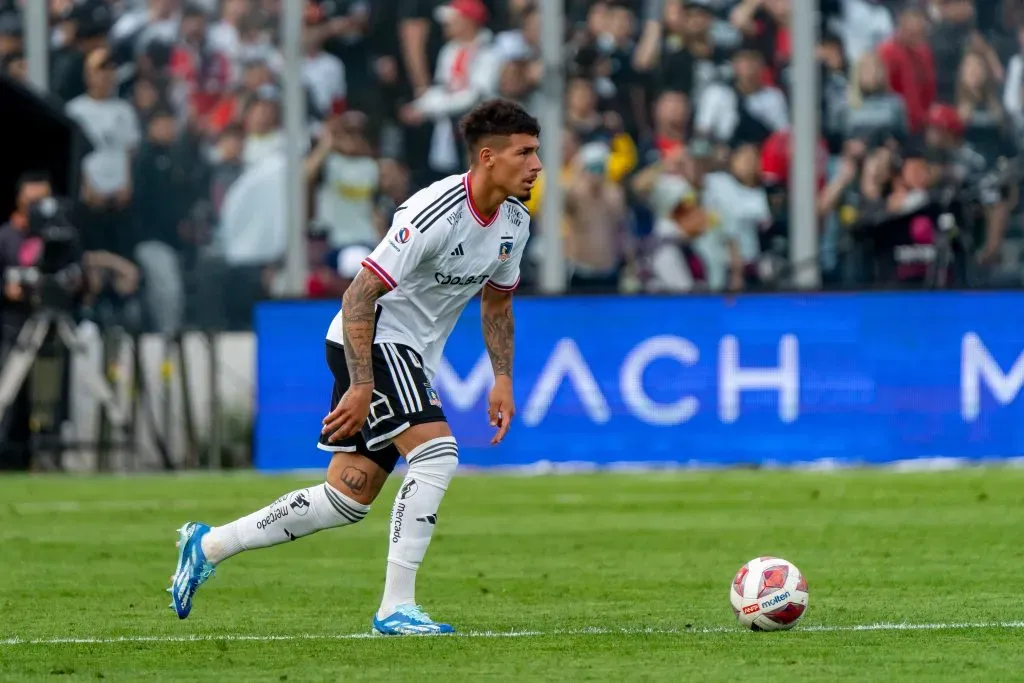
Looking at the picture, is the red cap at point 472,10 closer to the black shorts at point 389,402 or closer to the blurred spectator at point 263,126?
the blurred spectator at point 263,126

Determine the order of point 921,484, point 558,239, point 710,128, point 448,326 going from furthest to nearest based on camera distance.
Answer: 1. point 710,128
2. point 558,239
3. point 921,484
4. point 448,326

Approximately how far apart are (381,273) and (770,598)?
1.84m

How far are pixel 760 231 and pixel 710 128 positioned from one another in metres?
1.29

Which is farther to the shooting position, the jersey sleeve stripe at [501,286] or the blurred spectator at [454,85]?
the blurred spectator at [454,85]

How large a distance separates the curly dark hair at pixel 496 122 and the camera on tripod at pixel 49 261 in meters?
11.1

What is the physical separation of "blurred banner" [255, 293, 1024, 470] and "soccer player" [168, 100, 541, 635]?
362 inches

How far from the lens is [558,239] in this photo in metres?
18.3

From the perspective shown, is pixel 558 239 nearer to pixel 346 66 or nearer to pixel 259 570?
pixel 346 66

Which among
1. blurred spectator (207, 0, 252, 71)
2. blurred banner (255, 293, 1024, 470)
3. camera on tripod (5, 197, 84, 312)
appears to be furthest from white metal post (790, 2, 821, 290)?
camera on tripod (5, 197, 84, 312)

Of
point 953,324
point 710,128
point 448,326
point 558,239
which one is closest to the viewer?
point 448,326

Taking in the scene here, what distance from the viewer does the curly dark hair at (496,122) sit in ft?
24.5

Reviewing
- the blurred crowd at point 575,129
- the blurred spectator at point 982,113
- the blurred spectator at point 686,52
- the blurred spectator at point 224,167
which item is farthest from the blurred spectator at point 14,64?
the blurred spectator at point 982,113

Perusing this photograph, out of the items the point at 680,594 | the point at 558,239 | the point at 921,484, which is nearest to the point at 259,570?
the point at 680,594

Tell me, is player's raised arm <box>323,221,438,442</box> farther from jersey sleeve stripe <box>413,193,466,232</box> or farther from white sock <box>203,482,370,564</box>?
white sock <box>203,482,370,564</box>
